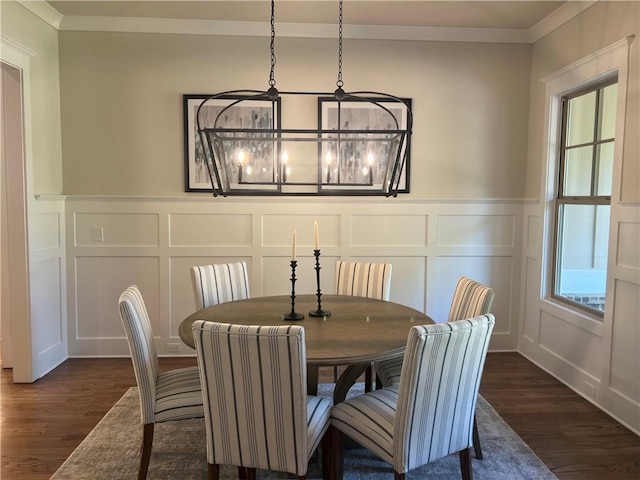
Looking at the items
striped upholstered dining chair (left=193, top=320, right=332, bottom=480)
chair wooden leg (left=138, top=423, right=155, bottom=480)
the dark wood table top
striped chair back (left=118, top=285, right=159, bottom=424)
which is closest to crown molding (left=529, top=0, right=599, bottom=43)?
the dark wood table top

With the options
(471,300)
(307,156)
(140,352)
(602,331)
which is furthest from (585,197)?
(140,352)

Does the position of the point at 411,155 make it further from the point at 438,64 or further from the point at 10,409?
the point at 10,409

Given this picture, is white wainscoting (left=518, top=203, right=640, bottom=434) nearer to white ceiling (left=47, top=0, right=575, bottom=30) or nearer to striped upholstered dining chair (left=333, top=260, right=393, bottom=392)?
striped upholstered dining chair (left=333, top=260, right=393, bottom=392)

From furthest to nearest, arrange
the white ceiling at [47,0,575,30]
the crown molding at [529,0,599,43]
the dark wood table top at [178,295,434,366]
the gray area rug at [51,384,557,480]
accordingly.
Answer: the white ceiling at [47,0,575,30], the crown molding at [529,0,599,43], the gray area rug at [51,384,557,480], the dark wood table top at [178,295,434,366]

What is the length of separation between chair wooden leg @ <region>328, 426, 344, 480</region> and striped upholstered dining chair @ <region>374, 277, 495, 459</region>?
0.46m

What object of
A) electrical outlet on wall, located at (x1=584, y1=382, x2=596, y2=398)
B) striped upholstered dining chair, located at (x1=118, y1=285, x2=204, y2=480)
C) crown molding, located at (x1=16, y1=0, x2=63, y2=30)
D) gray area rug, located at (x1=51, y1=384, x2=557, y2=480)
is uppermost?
crown molding, located at (x1=16, y1=0, x2=63, y2=30)

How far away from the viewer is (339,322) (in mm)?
2412

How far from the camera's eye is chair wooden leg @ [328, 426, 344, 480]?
79.2 inches

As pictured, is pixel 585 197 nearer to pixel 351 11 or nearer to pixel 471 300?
pixel 471 300

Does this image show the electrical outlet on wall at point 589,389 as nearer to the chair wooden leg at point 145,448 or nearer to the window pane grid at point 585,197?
the window pane grid at point 585,197

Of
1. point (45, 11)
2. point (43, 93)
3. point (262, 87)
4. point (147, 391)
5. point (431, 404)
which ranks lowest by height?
point (147, 391)

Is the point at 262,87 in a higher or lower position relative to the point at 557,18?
lower

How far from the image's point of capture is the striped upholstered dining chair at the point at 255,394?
1.60 m

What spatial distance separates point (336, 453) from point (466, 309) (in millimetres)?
1037
